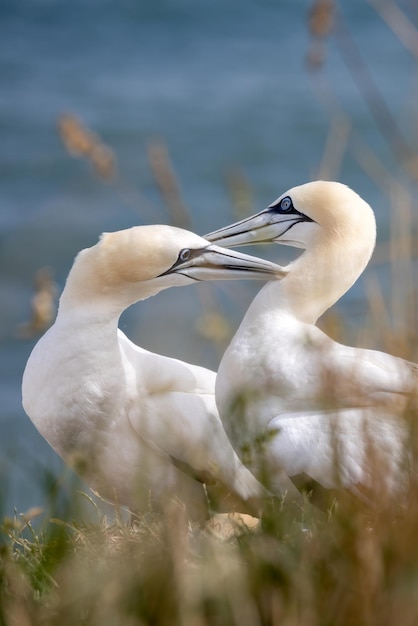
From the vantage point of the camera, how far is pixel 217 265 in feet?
17.8

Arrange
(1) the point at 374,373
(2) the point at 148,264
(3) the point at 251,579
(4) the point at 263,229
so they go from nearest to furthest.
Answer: (3) the point at 251,579
(1) the point at 374,373
(2) the point at 148,264
(4) the point at 263,229

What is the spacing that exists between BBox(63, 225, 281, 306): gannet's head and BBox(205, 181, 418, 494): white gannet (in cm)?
20

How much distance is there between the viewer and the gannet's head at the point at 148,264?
5.32 metres

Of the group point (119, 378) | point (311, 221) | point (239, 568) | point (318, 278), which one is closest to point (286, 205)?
point (311, 221)

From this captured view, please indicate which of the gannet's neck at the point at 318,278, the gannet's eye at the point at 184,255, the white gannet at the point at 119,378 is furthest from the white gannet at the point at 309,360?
the gannet's eye at the point at 184,255

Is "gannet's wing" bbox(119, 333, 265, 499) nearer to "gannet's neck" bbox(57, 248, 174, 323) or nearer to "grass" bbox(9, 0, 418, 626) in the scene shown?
"gannet's neck" bbox(57, 248, 174, 323)

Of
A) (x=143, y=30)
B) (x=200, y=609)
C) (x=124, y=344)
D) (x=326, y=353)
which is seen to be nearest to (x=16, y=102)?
(x=143, y=30)

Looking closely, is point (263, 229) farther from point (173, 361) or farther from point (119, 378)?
point (119, 378)

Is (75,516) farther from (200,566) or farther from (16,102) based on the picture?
(16,102)

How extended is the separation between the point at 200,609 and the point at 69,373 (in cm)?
236

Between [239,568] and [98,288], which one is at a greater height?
[239,568]

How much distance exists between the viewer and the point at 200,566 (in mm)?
3268

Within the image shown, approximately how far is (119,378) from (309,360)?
2.64ft

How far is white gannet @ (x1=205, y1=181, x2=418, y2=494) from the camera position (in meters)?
4.15
